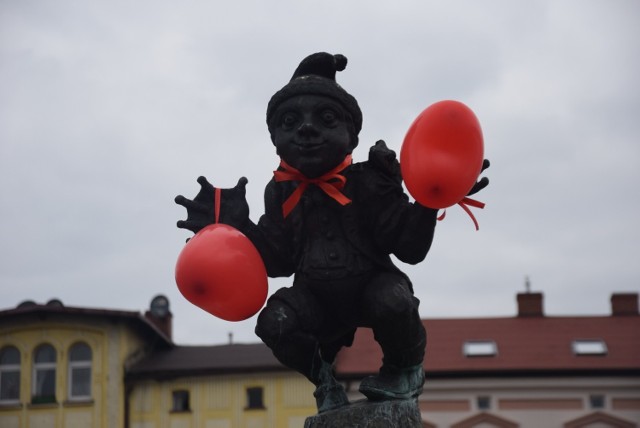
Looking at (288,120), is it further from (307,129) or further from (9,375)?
(9,375)

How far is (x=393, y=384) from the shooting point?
4.59 metres

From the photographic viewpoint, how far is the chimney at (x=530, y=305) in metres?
28.9

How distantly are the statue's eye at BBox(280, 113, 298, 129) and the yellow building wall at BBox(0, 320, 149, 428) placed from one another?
21.8 meters

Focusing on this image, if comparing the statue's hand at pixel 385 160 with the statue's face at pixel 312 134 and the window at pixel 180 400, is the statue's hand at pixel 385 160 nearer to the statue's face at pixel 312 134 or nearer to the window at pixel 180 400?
the statue's face at pixel 312 134

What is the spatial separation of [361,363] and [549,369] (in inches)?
203

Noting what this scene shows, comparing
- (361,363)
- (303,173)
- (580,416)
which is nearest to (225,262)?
(303,173)

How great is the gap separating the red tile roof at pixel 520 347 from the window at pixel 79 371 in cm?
686

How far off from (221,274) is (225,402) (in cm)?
2218

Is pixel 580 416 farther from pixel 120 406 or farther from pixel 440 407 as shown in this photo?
pixel 120 406

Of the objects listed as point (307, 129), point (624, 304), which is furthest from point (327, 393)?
point (624, 304)

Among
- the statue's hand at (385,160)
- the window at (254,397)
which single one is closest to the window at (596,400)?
the window at (254,397)

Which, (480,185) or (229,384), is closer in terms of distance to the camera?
(480,185)

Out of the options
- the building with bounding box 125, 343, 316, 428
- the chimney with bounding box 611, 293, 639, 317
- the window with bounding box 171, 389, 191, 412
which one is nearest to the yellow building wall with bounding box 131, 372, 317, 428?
the building with bounding box 125, 343, 316, 428

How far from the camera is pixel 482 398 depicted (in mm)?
25578
